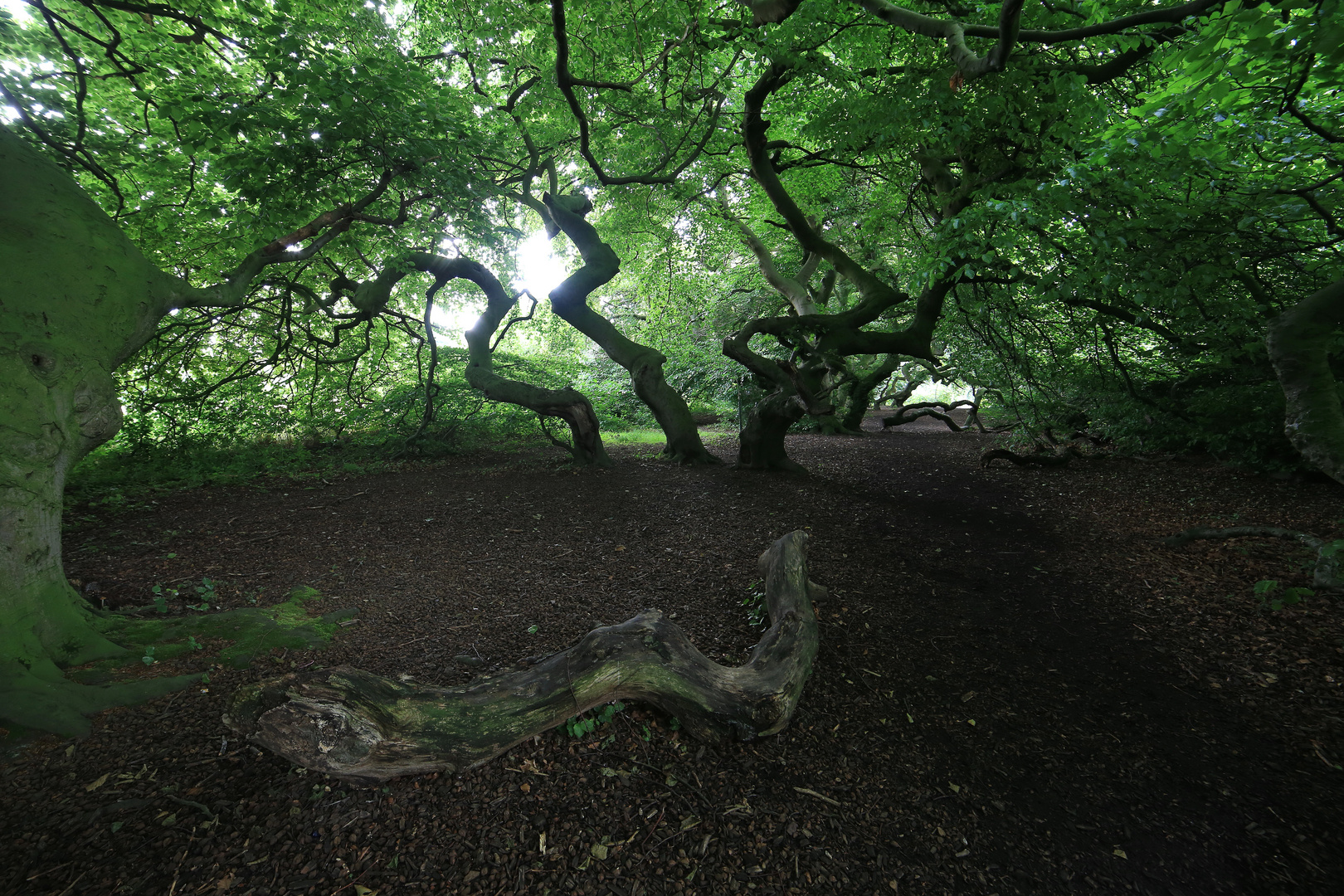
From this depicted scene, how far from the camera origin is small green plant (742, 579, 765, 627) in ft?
11.1

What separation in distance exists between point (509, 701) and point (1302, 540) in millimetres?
5463

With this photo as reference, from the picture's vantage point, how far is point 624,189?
873 centimetres

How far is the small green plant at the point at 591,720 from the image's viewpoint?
7.38ft

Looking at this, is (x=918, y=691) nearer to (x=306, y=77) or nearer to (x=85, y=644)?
(x=85, y=644)

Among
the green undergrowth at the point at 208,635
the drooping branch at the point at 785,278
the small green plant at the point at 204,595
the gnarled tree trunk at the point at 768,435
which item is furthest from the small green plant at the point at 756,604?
the drooping branch at the point at 785,278

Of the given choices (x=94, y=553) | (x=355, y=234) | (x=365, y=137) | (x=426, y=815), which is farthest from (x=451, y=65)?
(x=426, y=815)

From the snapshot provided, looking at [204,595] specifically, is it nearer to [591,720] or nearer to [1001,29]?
[591,720]

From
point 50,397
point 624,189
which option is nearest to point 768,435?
point 624,189

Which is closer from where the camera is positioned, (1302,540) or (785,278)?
(1302,540)

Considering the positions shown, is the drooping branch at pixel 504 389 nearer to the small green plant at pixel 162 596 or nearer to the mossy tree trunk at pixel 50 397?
the mossy tree trunk at pixel 50 397

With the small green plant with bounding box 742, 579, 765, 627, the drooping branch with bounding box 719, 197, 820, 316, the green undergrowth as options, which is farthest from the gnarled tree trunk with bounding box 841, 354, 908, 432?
the green undergrowth

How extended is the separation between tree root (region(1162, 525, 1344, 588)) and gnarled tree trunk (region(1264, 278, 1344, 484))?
486 millimetres

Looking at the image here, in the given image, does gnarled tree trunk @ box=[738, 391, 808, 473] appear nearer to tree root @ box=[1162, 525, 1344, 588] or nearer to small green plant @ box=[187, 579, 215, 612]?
tree root @ box=[1162, 525, 1344, 588]

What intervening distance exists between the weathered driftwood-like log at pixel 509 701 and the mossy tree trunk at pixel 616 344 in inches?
218
